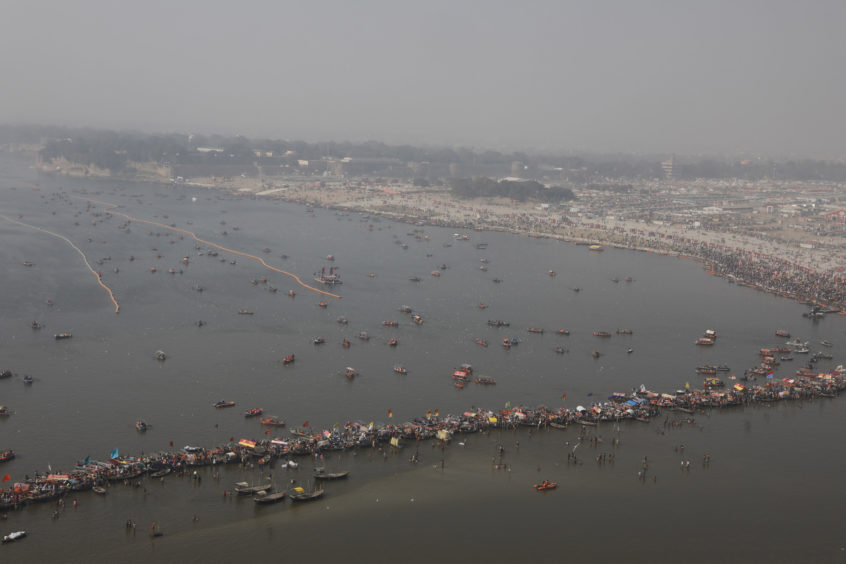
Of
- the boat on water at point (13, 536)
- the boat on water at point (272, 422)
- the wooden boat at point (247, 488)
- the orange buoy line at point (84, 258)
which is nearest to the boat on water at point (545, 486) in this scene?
the wooden boat at point (247, 488)

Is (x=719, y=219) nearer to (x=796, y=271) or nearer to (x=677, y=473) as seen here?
(x=796, y=271)

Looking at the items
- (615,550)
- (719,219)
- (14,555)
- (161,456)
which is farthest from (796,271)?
(14,555)

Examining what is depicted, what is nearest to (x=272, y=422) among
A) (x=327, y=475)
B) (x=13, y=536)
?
(x=327, y=475)

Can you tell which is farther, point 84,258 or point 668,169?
point 668,169

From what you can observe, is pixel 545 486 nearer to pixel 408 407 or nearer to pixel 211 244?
pixel 408 407

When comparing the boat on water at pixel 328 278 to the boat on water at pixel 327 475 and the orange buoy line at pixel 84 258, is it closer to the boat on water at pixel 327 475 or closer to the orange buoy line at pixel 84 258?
the orange buoy line at pixel 84 258

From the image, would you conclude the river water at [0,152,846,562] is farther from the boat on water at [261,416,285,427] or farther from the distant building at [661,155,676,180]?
the distant building at [661,155,676,180]
